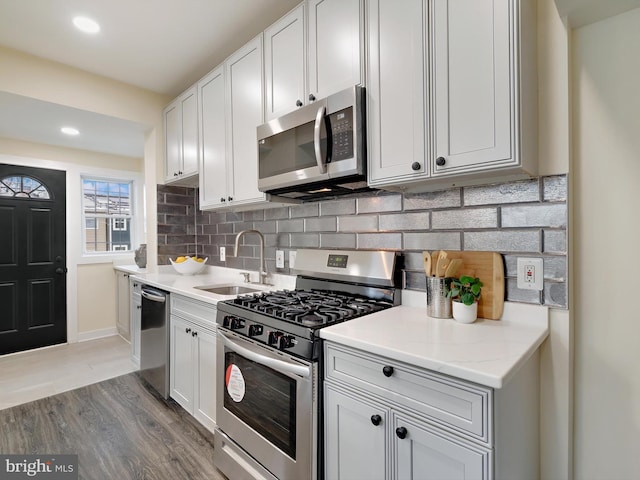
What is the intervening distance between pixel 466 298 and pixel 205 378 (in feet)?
5.33

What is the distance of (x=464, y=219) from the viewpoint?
1.51 m

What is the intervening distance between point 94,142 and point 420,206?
408cm

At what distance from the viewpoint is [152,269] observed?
3348mm

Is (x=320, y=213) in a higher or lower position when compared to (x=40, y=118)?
lower

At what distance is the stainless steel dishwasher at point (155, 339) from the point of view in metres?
2.51

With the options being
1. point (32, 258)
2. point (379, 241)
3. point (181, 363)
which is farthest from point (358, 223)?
point (32, 258)

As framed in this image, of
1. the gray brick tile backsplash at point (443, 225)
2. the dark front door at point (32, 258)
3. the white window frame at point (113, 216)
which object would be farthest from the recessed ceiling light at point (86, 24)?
the white window frame at point (113, 216)

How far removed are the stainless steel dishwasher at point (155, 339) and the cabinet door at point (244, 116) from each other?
3.35ft

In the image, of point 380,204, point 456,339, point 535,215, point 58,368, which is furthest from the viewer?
point 58,368

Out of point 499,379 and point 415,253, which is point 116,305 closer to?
point 415,253

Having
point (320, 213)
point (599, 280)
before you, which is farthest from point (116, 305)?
point (599, 280)

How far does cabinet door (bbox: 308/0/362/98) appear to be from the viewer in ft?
5.14

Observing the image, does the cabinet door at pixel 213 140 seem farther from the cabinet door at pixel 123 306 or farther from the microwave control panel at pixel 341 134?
the cabinet door at pixel 123 306

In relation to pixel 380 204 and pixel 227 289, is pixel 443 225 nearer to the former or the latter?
pixel 380 204
